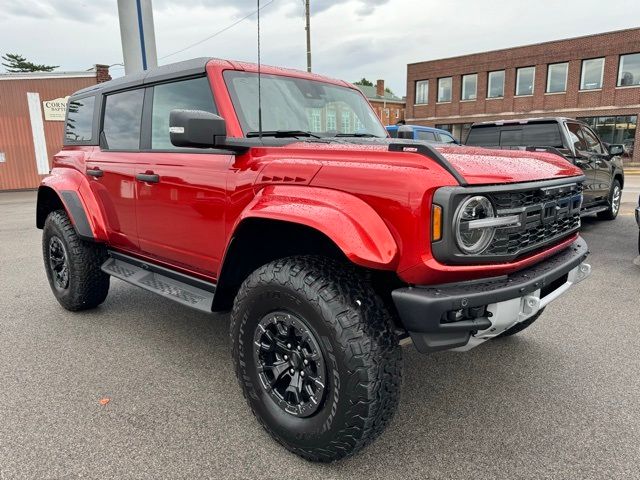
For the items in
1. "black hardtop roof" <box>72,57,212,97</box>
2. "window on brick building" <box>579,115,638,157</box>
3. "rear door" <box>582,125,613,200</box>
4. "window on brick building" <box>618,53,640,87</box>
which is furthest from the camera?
"window on brick building" <box>579,115,638,157</box>

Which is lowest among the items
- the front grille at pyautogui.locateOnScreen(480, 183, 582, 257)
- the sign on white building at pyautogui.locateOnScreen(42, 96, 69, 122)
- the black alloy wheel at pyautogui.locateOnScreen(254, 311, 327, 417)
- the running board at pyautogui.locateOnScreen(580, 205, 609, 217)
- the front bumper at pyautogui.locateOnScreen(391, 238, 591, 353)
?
the running board at pyautogui.locateOnScreen(580, 205, 609, 217)

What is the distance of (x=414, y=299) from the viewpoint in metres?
1.88

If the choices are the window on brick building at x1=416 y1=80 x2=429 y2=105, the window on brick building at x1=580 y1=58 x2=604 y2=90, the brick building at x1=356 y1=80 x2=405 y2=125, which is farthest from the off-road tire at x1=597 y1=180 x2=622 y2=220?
the brick building at x1=356 y1=80 x2=405 y2=125

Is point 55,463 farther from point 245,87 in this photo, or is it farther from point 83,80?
point 83,80

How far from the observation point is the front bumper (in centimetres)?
187

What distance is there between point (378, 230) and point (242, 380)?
1121 millimetres

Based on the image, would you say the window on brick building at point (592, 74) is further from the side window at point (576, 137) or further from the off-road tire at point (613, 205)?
the side window at point (576, 137)

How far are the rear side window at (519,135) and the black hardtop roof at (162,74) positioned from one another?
5783 millimetres

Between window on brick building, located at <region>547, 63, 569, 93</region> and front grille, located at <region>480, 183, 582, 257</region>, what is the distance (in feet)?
96.3

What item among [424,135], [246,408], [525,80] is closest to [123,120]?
[246,408]

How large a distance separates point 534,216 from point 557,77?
99.2 feet

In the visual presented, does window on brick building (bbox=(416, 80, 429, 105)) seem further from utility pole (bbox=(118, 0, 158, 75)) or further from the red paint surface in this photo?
the red paint surface

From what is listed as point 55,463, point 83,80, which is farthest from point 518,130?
point 83,80

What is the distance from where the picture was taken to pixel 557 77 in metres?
27.8
